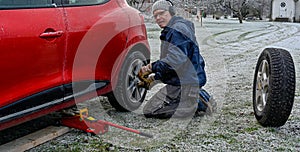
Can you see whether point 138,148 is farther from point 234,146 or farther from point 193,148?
point 234,146

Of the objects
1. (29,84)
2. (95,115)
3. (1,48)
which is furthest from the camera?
(95,115)

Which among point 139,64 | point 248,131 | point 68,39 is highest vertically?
point 68,39

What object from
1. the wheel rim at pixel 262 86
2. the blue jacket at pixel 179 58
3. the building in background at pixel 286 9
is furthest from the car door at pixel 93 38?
the building in background at pixel 286 9

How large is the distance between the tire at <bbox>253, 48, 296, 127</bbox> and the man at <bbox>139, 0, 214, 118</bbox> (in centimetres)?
67

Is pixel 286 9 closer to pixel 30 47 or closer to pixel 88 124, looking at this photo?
pixel 88 124

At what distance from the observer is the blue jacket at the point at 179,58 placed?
11.6ft

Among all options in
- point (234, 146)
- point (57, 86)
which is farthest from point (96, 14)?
point (234, 146)

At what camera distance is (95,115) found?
390cm

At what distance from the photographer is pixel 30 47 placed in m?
2.49

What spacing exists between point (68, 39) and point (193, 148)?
4.36ft

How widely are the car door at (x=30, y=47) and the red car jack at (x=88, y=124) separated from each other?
548 mm

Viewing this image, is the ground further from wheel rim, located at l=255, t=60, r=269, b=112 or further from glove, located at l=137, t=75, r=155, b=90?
glove, located at l=137, t=75, r=155, b=90

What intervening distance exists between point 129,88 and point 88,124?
0.77 metres

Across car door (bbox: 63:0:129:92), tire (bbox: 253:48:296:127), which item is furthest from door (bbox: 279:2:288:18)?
car door (bbox: 63:0:129:92)
